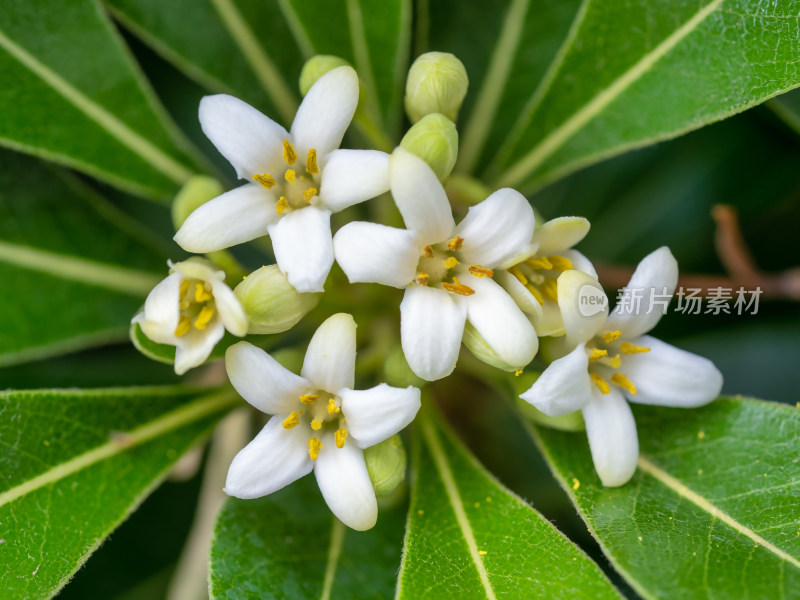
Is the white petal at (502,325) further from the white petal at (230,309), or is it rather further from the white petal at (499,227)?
the white petal at (230,309)

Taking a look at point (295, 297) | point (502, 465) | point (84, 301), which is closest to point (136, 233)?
point (84, 301)

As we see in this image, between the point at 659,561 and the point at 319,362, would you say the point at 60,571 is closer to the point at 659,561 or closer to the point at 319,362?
the point at 319,362

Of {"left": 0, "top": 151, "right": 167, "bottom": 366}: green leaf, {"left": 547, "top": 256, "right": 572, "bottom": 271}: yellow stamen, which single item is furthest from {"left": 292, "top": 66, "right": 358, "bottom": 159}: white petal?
{"left": 0, "top": 151, "right": 167, "bottom": 366}: green leaf

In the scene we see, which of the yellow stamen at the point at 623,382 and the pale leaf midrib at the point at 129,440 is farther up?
the yellow stamen at the point at 623,382

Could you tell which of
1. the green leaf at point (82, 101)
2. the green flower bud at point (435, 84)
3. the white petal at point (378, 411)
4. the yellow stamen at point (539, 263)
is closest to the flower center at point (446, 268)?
the yellow stamen at point (539, 263)

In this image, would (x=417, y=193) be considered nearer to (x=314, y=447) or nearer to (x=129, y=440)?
(x=314, y=447)
